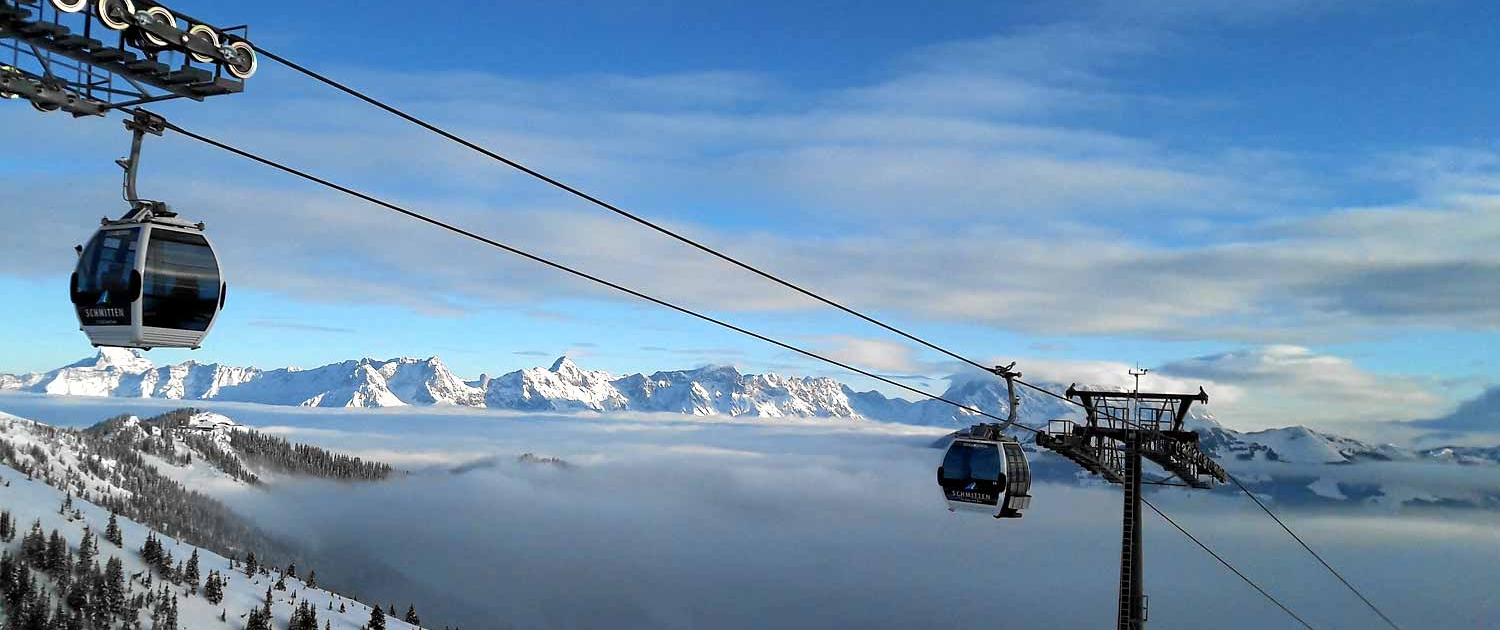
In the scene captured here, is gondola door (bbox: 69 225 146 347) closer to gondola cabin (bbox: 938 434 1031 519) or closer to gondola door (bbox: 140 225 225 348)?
gondola door (bbox: 140 225 225 348)

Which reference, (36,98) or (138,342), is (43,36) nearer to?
(36,98)

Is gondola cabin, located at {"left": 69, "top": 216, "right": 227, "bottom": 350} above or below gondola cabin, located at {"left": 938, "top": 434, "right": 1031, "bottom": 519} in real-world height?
above

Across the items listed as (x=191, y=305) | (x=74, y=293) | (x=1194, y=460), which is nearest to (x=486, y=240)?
(x=191, y=305)

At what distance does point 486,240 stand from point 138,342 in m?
5.86

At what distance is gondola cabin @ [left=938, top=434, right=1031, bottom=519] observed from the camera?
34406 millimetres

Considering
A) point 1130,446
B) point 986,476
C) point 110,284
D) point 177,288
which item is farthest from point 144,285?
point 1130,446

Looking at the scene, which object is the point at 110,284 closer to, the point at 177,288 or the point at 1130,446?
the point at 177,288

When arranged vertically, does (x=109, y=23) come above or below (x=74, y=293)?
above

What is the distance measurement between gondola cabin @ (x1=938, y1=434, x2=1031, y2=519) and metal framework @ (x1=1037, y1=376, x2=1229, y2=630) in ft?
A: 17.7

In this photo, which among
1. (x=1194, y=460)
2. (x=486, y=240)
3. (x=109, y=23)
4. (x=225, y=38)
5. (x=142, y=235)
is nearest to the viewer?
(x=109, y=23)

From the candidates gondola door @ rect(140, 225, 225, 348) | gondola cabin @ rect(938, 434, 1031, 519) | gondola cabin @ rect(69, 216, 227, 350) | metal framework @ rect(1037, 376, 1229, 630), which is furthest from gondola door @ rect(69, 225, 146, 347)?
metal framework @ rect(1037, 376, 1229, 630)

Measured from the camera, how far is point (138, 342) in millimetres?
17422

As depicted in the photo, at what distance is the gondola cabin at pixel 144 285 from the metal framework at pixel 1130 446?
101 ft

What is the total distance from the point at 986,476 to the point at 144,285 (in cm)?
2541
